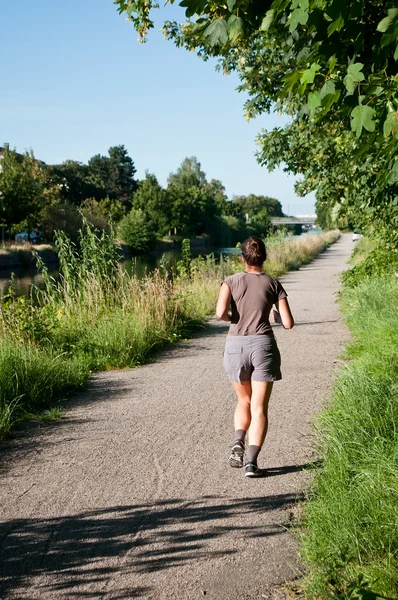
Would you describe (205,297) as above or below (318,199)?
below

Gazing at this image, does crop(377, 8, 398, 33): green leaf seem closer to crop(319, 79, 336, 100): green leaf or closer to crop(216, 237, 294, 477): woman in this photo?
crop(319, 79, 336, 100): green leaf

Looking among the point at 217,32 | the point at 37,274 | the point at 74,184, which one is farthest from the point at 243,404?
the point at 74,184

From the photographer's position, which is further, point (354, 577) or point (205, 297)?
point (205, 297)

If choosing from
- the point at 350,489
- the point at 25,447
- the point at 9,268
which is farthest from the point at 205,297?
the point at 9,268

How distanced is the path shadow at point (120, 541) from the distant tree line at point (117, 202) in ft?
29.5

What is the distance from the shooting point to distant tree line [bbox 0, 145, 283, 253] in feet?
171

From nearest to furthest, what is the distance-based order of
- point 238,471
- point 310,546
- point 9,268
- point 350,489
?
1. point 310,546
2. point 350,489
3. point 238,471
4. point 9,268

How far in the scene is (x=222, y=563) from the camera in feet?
12.0

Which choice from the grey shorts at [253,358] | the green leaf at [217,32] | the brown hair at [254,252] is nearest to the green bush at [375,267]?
the brown hair at [254,252]

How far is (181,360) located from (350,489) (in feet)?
19.6

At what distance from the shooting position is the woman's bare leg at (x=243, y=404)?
208 inches

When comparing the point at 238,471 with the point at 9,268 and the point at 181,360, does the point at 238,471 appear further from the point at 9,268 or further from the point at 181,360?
the point at 9,268

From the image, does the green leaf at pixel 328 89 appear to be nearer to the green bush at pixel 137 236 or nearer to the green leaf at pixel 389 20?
the green leaf at pixel 389 20

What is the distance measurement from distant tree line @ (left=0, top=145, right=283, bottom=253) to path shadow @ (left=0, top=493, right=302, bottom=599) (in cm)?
898
